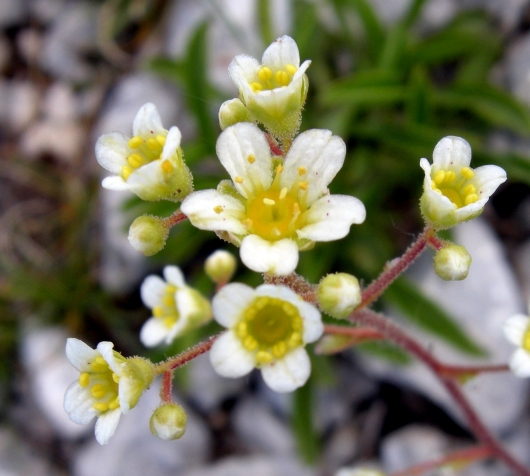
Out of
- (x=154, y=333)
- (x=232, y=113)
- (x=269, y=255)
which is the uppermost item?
(x=232, y=113)

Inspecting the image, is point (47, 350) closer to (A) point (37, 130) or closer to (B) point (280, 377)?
(A) point (37, 130)

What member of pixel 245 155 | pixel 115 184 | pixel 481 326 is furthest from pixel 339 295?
pixel 481 326

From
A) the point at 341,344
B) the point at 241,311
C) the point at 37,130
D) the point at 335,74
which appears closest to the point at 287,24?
the point at 335,74

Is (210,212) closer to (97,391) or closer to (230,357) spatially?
(230,357)

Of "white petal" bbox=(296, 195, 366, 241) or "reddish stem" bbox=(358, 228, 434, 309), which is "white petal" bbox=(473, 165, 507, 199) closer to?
"reddish stem" bbox=(358, 228, 434, 309)

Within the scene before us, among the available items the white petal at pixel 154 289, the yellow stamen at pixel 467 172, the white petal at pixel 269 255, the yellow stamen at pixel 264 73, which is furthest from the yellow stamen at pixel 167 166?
the yellow stamen at pixel 467 172

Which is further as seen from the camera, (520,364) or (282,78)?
(520,364)
